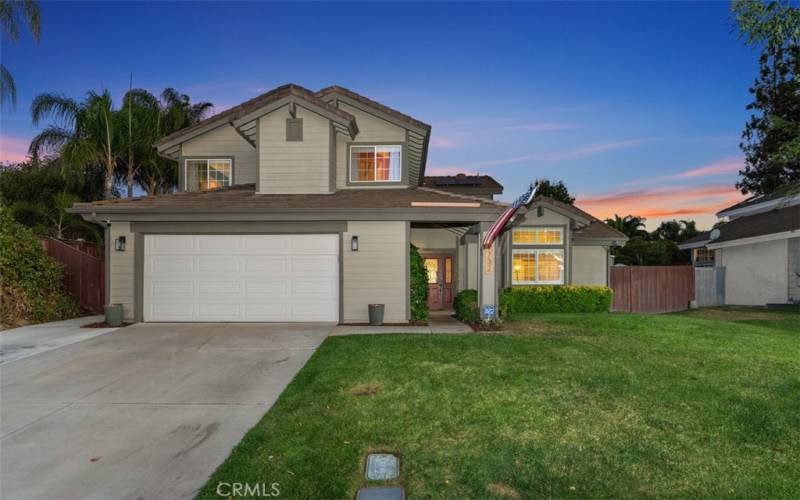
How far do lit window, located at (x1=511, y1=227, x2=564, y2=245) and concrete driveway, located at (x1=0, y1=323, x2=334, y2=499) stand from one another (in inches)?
377

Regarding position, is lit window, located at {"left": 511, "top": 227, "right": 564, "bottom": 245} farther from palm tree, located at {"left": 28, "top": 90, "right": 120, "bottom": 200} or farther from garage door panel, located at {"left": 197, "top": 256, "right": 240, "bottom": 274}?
palm tree, located at {"left": 28, "top": 90, "right": 120, "bottom": 200}

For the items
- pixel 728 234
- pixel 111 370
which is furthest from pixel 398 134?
pixel 728 234

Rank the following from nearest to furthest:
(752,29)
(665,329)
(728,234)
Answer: (752,29) < (665,329) < (728,234)

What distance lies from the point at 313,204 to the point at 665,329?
8.89m

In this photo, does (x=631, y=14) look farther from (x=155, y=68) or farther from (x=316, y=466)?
(x=155, y=68)

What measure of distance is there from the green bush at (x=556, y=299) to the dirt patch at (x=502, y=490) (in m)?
11.8

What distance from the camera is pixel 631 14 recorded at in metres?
15.3

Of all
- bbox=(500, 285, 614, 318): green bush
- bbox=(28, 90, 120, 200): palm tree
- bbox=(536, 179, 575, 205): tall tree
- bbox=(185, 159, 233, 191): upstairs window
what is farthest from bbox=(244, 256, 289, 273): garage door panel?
bbox=(536, 179, 575, 205): tall tree

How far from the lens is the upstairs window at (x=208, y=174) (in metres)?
13.9

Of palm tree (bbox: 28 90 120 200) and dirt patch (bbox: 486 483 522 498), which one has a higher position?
palm tree (bbox: 28 90 120 200)

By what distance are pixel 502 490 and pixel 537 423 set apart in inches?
54.9

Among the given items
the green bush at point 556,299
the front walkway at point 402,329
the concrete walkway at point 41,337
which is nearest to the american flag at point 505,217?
the front walkway at point 402,329

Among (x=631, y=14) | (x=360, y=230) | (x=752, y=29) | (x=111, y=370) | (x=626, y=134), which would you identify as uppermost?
(x=631, y=14)

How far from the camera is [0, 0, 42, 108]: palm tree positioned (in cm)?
1190
